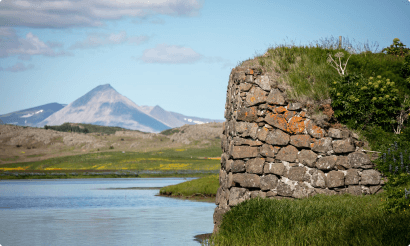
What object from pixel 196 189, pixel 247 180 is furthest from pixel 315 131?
pixel 196 189

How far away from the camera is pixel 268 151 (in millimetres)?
14914

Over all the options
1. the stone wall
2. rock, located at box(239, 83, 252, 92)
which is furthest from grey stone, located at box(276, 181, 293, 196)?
rock, located at box(239, 83, 252, 92)

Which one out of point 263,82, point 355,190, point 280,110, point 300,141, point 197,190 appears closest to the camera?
point 355,190

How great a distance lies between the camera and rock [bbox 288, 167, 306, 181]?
14.7 m

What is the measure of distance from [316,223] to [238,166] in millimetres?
4256

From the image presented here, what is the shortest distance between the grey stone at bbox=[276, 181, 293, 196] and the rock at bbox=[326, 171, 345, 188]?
1.26 meters

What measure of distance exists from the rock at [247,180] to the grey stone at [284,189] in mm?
710

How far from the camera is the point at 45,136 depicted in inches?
7072

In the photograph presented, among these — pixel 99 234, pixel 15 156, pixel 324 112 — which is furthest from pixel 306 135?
pixel 15 156

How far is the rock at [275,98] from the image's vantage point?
15164mm

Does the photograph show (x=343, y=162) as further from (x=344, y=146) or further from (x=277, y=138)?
(x=277, y=138)

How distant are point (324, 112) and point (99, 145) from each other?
172 m

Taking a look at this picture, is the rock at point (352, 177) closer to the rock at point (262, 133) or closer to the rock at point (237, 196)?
the rock at point (262, 133)

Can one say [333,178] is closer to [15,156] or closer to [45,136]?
[15,156]
